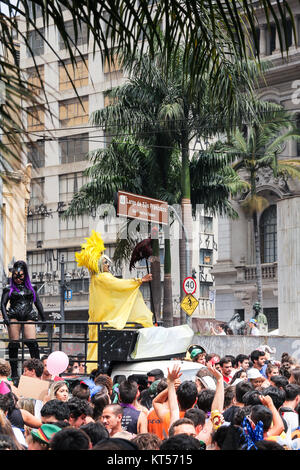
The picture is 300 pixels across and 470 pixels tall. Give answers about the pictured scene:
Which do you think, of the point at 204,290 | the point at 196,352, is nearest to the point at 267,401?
the point at 196,352

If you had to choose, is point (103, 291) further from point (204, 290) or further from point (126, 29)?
point (204, 290)

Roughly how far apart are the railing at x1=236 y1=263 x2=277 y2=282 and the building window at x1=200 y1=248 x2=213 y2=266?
1459 centimetres

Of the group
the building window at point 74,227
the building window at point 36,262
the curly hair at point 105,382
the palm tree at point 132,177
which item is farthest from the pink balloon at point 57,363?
the building window at point 36,262

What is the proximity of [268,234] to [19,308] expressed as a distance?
121 ft

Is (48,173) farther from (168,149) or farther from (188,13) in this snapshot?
(188,13)

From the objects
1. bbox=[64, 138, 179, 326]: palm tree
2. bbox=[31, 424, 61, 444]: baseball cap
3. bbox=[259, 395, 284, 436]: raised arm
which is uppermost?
bbox=[64, 138, 179, 326]: palm tree

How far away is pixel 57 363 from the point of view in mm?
10008

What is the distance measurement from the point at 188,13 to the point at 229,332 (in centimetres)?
2278

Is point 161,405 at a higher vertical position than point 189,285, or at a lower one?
lower

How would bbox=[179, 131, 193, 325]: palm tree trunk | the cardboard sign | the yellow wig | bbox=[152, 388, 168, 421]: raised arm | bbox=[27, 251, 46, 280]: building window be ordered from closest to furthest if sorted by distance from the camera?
1. bbox=[152, 388, 168, 421]: raised arm
2. the cardboard sign
3. the yellow wig
4. bbox=[179, 131, 193, 325]: palm tree trunk
5. bbox=[27, 251, 46, 280]: building window

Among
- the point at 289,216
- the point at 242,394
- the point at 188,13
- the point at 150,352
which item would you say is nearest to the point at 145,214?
the point at 150,352

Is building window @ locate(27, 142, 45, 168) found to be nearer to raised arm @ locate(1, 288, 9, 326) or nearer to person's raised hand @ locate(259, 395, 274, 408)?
person's raised hand @ locate(259, 395, 274, 408)

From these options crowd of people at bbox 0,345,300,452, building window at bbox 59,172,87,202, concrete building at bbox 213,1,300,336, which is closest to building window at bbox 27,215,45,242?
building window at bbox 59,172,87,202

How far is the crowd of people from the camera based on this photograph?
4.96 m
